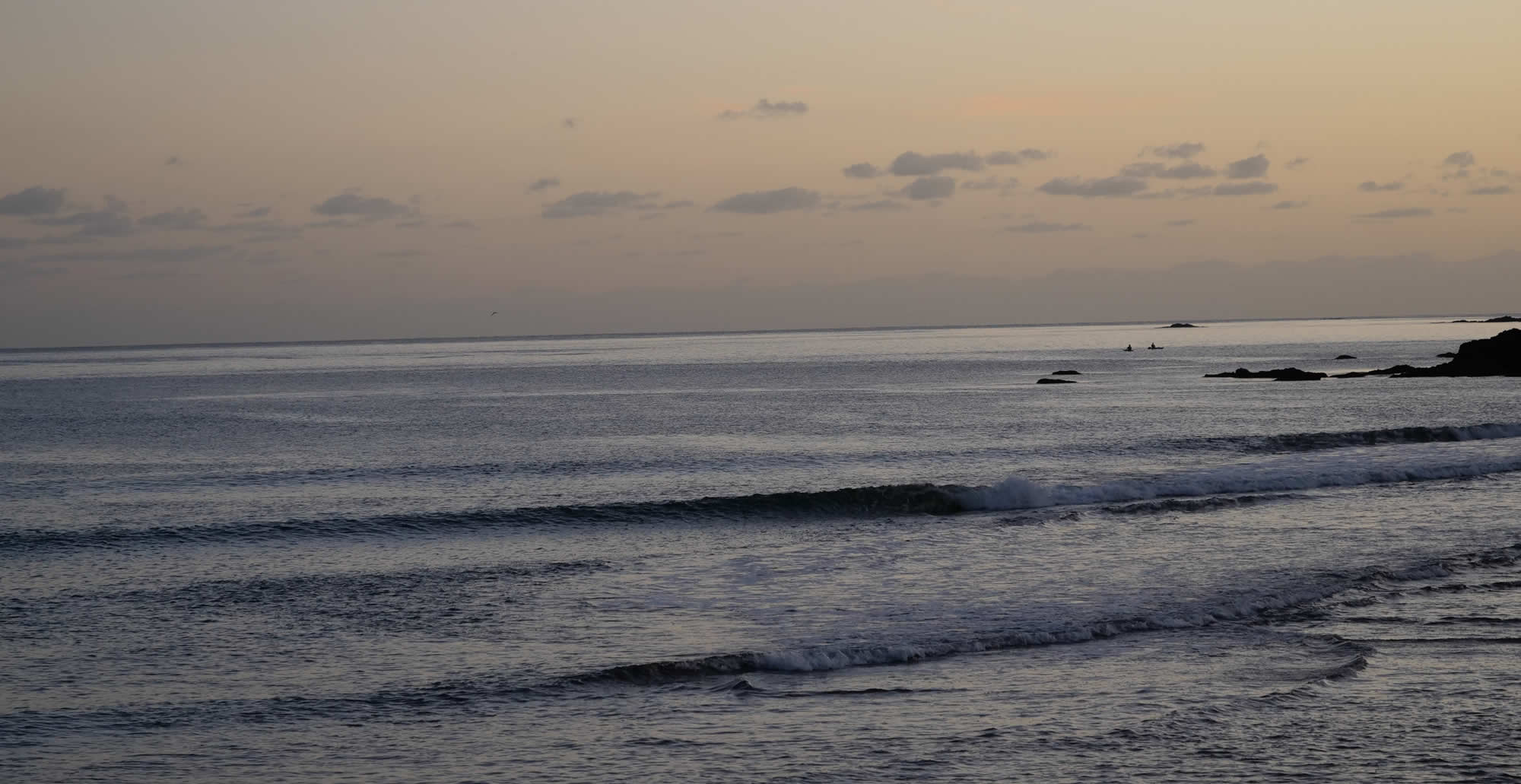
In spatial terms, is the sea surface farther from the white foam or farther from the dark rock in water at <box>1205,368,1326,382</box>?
the dark rock in water at <box>1205,368,1326,382</box>

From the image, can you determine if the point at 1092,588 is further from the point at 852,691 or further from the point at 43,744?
the point at 43,744

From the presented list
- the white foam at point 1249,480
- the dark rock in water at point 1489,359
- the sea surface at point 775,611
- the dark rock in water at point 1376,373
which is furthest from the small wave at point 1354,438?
the dark rock in water at point 1376,373

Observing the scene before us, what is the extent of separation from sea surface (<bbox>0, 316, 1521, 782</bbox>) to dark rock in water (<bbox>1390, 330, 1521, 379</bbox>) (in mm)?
41903

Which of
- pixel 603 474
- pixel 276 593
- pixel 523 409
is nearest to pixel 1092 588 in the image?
pixel 276 593

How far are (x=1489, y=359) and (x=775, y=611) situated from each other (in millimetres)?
81816

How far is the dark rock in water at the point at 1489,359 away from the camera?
83375mm

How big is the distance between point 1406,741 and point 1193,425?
4493cm

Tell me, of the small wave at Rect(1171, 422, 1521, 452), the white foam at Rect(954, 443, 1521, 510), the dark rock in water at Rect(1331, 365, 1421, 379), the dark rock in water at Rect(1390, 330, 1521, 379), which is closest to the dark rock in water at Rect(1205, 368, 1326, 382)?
the dark rock in water at Rect(1331, 365, 1421, 379)

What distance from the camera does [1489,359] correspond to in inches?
3317

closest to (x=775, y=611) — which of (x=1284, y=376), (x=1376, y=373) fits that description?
(x=1284, y=376)

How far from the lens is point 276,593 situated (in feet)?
69.9

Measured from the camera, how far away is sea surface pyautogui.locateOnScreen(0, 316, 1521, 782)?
12391 mm

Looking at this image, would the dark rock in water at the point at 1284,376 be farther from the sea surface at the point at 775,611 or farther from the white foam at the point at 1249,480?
the white foam at the point at 1249,480

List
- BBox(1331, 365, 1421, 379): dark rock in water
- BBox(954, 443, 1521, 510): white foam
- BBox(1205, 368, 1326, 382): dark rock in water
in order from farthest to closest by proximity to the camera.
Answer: BBox(1331, 365, 1421, 379): dark rock in water, BBox(1205, 368, 1326, 382): dark rock in water, BBox(954, 443, 1521, 510): white foam
